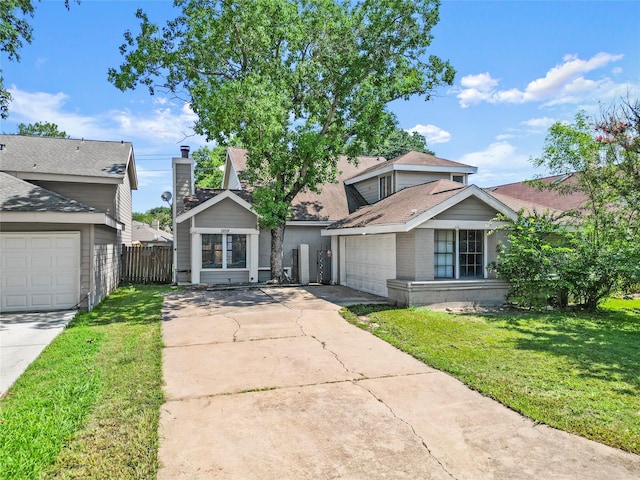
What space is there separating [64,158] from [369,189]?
12.5m

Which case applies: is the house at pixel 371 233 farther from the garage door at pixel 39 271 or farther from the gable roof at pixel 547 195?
the gable roof at pixel 547 195

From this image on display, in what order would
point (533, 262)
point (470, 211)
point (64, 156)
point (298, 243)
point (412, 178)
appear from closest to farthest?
point (533, 262)
point (470, 211)
point (64, 156)
point (412, 178)
point (298, 243)

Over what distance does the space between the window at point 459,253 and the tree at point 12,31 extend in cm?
1161

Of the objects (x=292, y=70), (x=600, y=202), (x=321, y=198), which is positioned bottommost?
(x=600, y=202)

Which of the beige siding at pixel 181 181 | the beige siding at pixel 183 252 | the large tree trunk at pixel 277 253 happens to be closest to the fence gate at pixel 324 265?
the large tree trunk at pixel 277 253

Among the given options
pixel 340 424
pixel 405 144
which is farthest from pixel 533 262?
pixel 405 144

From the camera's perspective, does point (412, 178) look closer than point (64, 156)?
No

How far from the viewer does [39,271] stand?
32.9ft

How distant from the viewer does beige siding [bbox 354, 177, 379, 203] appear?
727 inches

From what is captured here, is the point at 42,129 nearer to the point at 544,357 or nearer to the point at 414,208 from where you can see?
the point at 414,208

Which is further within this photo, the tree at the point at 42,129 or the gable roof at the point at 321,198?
the tree at the point at 42,129

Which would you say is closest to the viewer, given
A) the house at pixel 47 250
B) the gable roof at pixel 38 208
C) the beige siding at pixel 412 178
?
the gable roof at pixel 38 208

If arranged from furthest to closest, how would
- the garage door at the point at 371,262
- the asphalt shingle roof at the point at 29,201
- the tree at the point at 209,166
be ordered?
the tree at the point at 209,166 → the garage door at the point at 371,262 → the asphalt shingle roof at the point at 29,201

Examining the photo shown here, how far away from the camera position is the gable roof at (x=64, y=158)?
1266 centimetres
